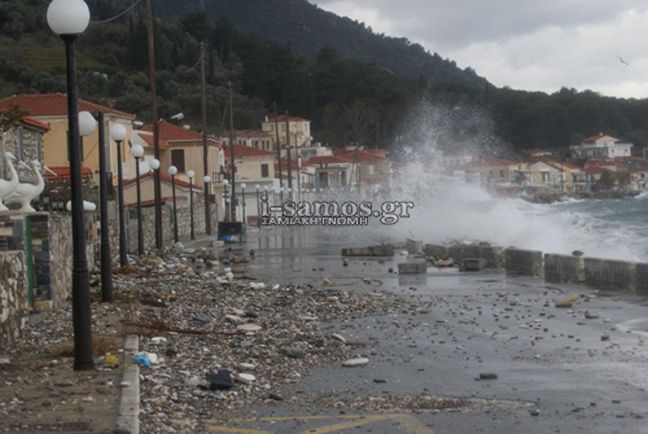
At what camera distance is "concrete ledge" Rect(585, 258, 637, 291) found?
22109 mm

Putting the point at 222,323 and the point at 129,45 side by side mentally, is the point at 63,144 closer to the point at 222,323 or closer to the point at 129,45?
the point at 222,323

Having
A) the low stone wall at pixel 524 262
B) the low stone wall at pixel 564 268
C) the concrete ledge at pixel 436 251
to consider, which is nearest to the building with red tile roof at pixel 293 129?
the concrete ledge at pixel 436 251

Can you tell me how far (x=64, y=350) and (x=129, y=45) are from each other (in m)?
147

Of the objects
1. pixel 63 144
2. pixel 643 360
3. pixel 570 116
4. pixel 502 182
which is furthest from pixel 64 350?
pixel 570 116

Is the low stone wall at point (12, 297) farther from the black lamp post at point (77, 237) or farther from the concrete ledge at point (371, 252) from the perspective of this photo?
the concrete ledge at point (371, 252)

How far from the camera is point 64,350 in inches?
483

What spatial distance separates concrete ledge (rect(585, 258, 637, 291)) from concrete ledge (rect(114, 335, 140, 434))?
41.6ft

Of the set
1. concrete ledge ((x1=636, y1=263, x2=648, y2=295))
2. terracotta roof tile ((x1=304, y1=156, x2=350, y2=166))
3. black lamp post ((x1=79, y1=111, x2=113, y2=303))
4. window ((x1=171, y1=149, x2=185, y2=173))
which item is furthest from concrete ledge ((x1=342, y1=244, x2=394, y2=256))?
terracotta roof tile ((x1=304, y1=156, x2=350, y2=166))

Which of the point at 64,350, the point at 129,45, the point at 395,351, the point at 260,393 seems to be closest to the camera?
the point at 260,393

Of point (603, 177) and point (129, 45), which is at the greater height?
point (129, 45)

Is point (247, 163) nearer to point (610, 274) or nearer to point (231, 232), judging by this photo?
point (231, 232)

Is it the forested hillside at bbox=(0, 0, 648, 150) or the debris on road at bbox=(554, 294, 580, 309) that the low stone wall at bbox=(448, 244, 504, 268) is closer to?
the debris on road at bbox=(554, 294, 580, 309)

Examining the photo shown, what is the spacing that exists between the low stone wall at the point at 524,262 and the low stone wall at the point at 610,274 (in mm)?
3144

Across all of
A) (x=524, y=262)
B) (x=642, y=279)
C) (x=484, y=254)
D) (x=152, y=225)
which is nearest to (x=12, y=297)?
(x=642, y=279)
